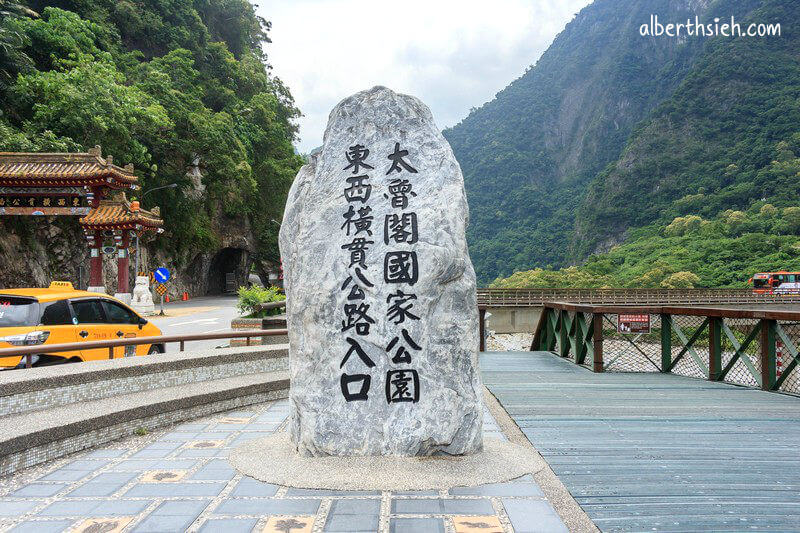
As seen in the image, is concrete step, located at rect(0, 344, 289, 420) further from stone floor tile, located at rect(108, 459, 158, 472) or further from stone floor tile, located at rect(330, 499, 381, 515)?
stone floor tile, located at rect(330, 499, 381, 515)

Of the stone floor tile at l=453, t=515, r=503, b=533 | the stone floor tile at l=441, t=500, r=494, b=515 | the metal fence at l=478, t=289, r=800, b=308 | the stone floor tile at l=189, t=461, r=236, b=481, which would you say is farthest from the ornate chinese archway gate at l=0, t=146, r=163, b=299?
the stone floor tile at l=453, t=515, r=503, b=533

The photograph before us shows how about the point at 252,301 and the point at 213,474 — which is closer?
the point at 213,474

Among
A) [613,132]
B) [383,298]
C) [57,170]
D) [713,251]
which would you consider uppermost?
[613,132]

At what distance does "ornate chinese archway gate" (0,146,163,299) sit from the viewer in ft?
61.9

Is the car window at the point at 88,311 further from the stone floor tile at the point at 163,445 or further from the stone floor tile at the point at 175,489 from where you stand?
the stone floor tile at the point at 175,489

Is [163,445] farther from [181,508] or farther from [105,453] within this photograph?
[181,508]


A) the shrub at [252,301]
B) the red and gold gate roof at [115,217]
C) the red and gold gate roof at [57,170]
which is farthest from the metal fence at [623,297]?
the shrub at [252,301]

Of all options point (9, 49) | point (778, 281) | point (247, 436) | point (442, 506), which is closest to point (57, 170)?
point (9, 49)

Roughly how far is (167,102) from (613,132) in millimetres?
72904

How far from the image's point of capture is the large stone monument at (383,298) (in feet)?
12.0

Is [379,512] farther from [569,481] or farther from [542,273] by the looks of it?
[542,273]

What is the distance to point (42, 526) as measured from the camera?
2691 millimetres

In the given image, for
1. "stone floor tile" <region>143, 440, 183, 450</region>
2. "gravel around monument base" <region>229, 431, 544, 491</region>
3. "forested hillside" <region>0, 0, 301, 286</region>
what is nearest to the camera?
"gravel around monument base" <region>229, 431, 544, 491</region>

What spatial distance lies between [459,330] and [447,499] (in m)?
1.15
